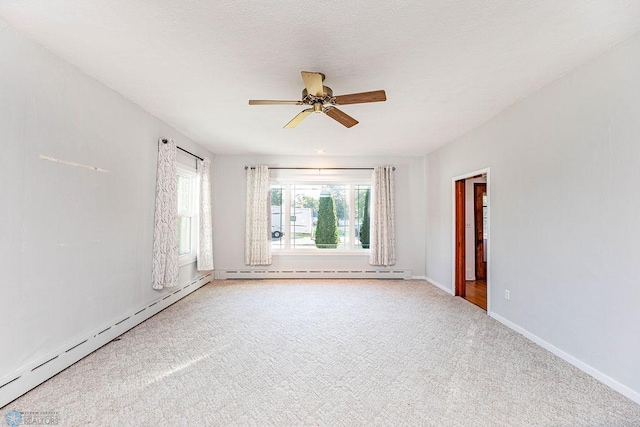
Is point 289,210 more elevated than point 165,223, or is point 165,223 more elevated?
point 289,210

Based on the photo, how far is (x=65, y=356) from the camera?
243cm

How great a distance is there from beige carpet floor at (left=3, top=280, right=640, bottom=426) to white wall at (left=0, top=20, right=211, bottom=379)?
17.8 inches

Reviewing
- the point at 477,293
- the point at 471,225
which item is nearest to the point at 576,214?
the point at 477,293

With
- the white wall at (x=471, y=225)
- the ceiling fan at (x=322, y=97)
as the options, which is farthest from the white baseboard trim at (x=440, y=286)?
the ceiling fan at (x=322, y=97)

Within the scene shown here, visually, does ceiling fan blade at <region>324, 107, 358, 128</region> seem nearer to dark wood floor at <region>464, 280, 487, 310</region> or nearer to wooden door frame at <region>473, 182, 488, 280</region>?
dark wood floor at <region>464, 280, 487, 310</region>

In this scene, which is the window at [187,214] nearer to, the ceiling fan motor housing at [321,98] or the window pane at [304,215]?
the window pane at [304,215]

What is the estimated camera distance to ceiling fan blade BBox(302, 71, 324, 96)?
2.17m

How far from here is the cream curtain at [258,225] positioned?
5688mm

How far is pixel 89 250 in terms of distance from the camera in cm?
268

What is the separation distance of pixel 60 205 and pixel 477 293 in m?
5.50

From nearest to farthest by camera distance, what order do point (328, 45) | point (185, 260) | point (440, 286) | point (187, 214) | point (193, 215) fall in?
point (328, 45)
point (185, 260)
point (187, 214)
point (193, 215)
point (440, 286)

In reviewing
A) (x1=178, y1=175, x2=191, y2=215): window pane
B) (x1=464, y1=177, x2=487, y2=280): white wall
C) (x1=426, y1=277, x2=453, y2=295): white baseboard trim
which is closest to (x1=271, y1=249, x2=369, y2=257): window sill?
(x1=426, y1=277, x2=453, y2=295): white baseboard trim

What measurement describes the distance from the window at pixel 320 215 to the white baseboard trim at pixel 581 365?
3145 millimetres

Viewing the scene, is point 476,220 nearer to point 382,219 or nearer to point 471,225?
point 471,225
